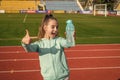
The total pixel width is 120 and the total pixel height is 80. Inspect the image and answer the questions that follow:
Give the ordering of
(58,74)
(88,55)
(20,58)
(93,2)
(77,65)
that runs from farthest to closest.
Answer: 1. (93,2)
2. (88,55)
3. (20,58)
4. (77,65)
5. (58,74)

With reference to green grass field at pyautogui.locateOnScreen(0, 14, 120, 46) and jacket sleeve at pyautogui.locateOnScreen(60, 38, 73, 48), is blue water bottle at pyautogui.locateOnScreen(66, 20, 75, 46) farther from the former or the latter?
green grass field at pyautogui.locateOnScreen(0, 14, 120, 46)

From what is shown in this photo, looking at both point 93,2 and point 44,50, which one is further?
point 93,2

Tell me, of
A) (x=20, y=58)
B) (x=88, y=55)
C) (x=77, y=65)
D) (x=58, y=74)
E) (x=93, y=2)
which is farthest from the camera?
(x=93, y=2)

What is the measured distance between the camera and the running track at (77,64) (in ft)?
32.6

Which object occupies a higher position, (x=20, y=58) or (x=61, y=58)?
(x=61, y=58)

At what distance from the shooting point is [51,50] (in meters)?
4.54

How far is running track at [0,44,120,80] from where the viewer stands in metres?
9.95

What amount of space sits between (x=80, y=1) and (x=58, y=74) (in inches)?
2943

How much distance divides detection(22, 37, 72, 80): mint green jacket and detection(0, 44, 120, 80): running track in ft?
17.0

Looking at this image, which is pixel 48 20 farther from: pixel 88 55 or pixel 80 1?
pixel 80 1

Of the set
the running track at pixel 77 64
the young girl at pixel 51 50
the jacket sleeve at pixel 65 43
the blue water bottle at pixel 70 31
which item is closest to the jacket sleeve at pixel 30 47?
the young girl at pixel 51 50

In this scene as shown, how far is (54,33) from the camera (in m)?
4.49

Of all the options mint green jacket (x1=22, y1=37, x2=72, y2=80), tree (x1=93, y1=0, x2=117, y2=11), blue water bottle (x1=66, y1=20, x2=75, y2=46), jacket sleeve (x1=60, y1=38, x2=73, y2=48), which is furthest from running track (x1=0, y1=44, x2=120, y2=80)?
tree (x1=93, y1=0, x2=117, y2=11)

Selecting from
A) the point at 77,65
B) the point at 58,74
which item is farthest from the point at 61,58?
the point at 77,65
